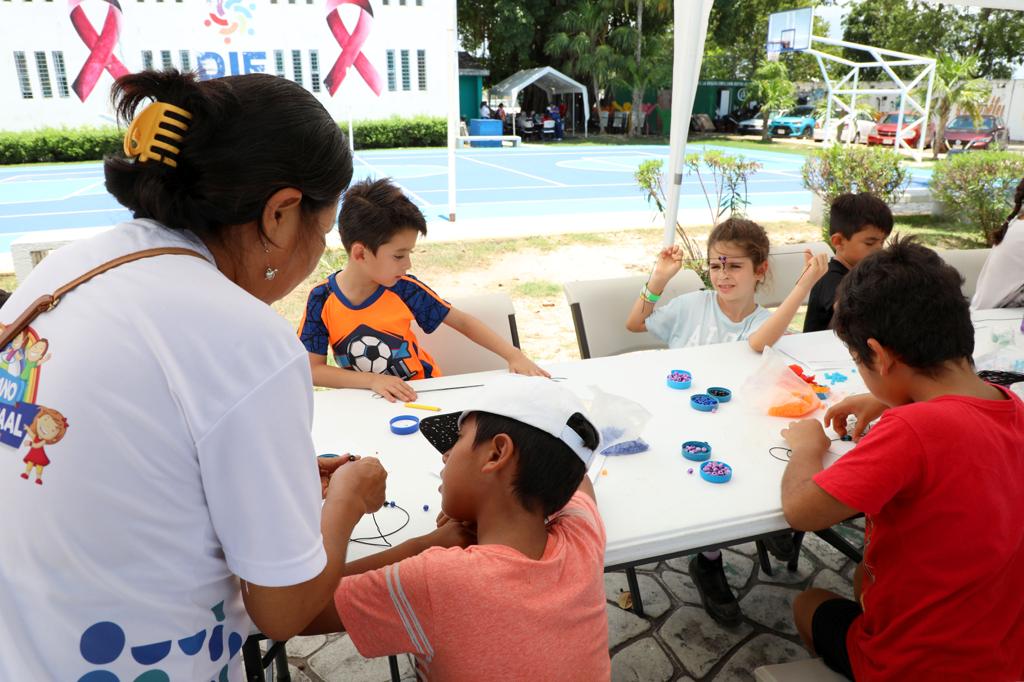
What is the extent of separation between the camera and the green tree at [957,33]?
30.0 meters

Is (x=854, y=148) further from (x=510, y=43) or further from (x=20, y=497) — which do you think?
(x=510, y=43)

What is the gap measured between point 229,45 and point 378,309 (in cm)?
643

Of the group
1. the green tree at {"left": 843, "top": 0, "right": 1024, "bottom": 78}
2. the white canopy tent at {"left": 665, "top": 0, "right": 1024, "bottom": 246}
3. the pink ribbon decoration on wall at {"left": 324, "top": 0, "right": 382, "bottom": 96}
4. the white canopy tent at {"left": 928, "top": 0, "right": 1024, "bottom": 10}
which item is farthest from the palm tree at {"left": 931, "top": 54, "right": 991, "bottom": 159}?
the white canopy tent at {"left": 665, "top": 0, "right": 1024, "bottom": 246}

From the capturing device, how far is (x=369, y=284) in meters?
2.52

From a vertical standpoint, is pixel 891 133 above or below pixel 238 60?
below

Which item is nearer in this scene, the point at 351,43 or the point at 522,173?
the point at 351,43

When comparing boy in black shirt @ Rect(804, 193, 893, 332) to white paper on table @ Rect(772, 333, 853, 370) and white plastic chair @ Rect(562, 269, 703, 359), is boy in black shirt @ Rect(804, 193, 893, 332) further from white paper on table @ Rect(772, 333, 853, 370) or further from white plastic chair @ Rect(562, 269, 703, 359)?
white plastic chair @ Rect(562, 269, 703, 359)

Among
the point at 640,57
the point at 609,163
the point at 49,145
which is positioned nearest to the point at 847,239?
the point at 609,163

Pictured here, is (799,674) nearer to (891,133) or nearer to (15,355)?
(15,355)

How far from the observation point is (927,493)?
132cm

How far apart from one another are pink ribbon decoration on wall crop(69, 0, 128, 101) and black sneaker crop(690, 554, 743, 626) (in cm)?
632

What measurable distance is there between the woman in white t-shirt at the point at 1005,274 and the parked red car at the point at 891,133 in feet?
73.8

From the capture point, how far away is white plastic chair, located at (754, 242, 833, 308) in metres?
Result: 3.70

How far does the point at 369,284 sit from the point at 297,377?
66.8 inches
